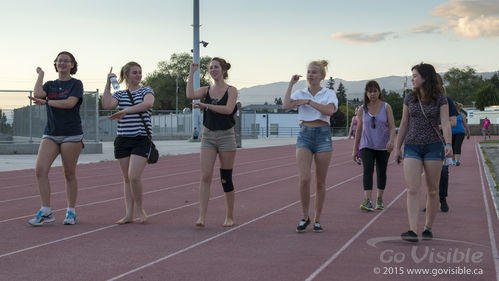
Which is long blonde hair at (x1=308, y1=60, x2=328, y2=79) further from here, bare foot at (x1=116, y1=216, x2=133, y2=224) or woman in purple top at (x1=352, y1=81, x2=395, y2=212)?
bare foot at (x1=116, y1=216, x2=133, y2=224)

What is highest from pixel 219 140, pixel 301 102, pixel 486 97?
pixel 486 97

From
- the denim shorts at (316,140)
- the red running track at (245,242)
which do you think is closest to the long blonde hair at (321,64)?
the denim shorts at (316,140)

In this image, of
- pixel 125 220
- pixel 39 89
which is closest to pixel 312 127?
pixel 125 220

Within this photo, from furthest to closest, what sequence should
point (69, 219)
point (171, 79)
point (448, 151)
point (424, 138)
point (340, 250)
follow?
point (171, 79) → point (69, 219) → point (424, 138) → point (448, 151) → point (340, 250)

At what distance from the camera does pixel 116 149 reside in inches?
289

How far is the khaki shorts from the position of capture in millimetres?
7098

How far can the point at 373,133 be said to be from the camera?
8.74m

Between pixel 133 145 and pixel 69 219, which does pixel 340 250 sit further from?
pixel 69 219

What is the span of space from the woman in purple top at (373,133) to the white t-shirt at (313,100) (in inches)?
80.4

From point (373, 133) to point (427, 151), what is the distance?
8.45ft

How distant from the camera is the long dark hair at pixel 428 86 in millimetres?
6180

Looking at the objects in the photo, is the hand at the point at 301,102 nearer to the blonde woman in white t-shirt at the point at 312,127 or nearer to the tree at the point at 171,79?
the blonde woman in white t-shirt at the point at 312,127

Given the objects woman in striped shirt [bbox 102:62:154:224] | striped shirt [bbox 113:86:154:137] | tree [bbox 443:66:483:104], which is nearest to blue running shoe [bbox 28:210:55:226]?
woman in striped shirt [bbox 102:62:154:224]

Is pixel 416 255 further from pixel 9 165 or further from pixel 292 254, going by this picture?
pixel 9 165
